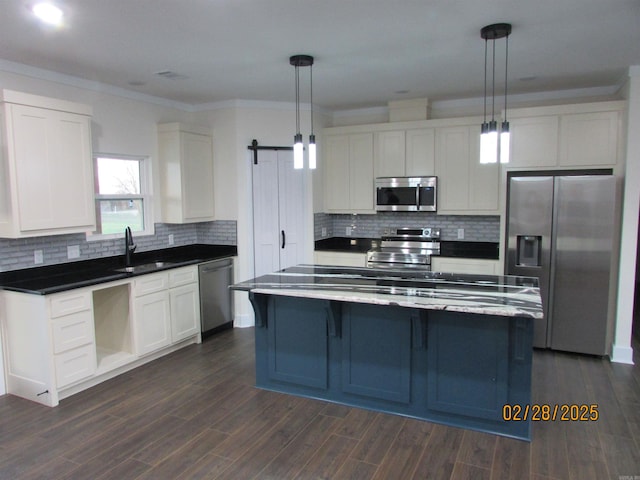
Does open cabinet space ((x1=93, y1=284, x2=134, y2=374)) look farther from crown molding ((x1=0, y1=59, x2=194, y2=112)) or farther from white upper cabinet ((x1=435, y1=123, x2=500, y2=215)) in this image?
white upper cabinet ((x1=435, y1=123, x2=500, y2=215))

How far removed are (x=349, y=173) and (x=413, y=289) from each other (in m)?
2.99

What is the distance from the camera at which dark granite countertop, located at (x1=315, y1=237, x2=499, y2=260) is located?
528cm

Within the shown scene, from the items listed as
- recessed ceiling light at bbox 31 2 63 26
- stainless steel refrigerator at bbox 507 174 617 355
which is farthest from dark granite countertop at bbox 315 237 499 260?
recessed ceiling light at bbox 31 2 63 26

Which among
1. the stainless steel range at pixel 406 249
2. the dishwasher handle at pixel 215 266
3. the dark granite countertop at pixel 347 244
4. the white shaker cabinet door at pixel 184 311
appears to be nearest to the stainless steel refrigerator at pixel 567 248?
the stainless steel range at pixel 406 249

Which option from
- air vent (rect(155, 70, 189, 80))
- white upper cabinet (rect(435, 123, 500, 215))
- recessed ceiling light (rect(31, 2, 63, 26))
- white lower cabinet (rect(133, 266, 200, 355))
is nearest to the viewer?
recessed ceiling light (rect(31, 2, 63, 26))

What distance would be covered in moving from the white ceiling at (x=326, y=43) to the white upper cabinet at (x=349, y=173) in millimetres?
971

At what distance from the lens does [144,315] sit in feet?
14.2

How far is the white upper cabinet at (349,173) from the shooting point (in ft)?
19.0

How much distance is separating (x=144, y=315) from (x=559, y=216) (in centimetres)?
427

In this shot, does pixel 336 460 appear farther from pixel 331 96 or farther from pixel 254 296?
pixel 331 96

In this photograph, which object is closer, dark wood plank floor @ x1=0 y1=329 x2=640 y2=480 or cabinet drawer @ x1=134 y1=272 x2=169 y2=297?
dark wood plank floor @ x1=0 y1=329 x2=640 y2=480

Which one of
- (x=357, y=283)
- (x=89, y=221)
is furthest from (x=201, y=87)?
(x=357, y=283)

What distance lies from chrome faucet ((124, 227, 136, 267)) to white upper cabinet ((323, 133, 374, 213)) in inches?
98.8

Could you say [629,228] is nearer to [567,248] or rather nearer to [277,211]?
[567,248]
